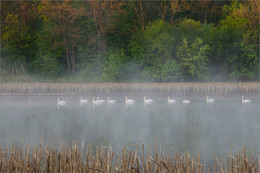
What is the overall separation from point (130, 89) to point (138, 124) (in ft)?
35.3

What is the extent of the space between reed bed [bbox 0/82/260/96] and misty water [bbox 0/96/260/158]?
36.9 inches

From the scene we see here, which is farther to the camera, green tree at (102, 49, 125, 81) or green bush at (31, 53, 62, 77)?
green bush at (31, 53, 62, 77)

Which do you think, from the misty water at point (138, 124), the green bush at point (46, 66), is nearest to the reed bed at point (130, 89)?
the misty water at point (138, 124)

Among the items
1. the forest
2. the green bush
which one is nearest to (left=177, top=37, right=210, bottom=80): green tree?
the forest

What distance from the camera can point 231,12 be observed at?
131 ft

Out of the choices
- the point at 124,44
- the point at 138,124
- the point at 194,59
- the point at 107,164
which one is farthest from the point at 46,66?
the point at 107,164

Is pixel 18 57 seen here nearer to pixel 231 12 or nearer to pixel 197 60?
pixel 197 60

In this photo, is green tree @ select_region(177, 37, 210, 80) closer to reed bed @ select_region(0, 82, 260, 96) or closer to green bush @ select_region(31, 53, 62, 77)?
reed bed @ select_region(0, 82, 260, 96)

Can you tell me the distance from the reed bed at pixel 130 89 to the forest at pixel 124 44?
5.36 m

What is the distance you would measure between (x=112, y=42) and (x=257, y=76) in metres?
14.1

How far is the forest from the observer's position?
120 feet

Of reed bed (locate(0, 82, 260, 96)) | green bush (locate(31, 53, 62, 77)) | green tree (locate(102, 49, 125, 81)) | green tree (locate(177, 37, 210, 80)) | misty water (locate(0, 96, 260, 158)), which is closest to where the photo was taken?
misty water (locate(0, 96, 260, 158))

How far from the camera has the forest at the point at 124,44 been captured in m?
36.5

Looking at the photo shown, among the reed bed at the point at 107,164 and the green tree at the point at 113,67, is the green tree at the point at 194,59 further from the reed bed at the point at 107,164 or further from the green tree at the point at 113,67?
the reed bed at the point at 107,164
